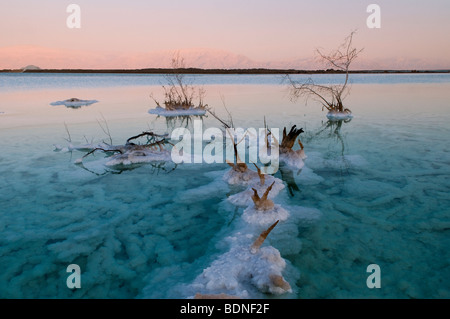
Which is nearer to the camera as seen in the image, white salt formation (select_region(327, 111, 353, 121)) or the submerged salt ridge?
the submerged salt ridge

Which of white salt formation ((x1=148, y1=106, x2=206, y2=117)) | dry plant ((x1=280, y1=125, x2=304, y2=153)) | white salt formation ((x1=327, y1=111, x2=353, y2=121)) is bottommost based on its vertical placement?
dry plant ((x1=280, y1=125, x2=304, y2=153))

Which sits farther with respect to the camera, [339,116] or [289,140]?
[339,116]

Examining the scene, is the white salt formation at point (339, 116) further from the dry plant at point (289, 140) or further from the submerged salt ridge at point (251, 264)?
the submerged salt ridge at point (251, 264)

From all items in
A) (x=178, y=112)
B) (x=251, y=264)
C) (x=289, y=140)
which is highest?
(x=178, y=112)

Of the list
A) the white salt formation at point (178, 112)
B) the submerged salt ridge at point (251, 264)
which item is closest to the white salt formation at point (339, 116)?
the white salt formation at point (178, 112)

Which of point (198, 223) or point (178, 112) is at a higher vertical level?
point (178, 112)

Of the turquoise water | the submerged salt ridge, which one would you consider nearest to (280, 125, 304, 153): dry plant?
the turquoise water

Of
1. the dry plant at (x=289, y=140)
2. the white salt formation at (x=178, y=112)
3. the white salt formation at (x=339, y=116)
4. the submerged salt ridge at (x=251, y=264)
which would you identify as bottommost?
the submerged salt ridge at (x=251, y=264)

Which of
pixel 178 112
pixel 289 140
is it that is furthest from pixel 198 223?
pixel 178 112

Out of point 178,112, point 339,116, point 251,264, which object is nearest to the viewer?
point 251,264

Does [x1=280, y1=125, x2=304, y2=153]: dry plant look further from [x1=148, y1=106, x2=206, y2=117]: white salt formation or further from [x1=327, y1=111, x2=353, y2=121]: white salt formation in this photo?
[x1=148, y1=106, x2=206, y2=117]: white salt formation

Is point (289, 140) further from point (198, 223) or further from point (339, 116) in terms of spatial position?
point (339, 116)
